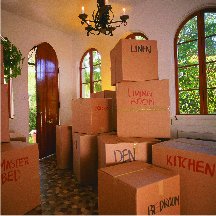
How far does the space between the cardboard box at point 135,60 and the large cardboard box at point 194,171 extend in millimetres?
731

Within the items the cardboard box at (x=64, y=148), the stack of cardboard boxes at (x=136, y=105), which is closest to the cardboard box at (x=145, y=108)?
the stack of cardboard boxes at (x=136, y=105)

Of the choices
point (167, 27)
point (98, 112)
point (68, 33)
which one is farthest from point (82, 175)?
point (68, 33)

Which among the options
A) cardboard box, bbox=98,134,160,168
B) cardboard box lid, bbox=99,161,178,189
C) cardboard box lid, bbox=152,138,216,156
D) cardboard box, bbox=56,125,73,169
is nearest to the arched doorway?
cardboard box, bbox=56,125,73,169

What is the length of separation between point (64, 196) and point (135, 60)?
154 centimetres

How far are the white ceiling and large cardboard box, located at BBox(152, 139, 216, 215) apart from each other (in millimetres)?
2786

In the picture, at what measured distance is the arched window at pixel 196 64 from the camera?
9.61 feet

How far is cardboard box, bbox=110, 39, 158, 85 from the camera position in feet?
6.58

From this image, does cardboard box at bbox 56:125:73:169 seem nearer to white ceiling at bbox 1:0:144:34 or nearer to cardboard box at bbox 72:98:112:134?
cardboard box at bbox 72:98:112:134

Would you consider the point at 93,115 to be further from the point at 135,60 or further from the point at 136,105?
the point at 135,60

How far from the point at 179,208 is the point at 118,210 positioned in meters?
0.43

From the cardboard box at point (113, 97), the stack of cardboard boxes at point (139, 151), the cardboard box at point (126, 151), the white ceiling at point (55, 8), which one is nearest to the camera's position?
the stack of cardboard boxes at point (139, 151)

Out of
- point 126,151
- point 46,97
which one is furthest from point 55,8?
point 126,151

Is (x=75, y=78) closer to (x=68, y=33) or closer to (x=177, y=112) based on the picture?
(x=68, y=33)

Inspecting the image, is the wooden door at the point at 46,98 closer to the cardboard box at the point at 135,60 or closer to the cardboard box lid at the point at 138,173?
the cardboard box at the point at 135,60
